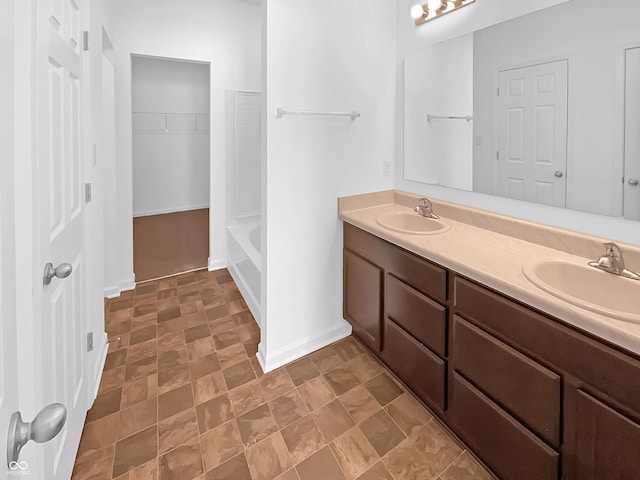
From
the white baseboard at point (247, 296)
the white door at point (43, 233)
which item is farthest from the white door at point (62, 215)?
the white baseboard at point (247, 296)

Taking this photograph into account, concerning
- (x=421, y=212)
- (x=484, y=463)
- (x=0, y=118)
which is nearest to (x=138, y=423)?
(x=484, y=463)

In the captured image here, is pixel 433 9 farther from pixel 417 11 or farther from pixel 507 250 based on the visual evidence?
pixel 507 250

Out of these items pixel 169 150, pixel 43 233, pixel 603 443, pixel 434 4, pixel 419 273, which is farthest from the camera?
pixel 169 150

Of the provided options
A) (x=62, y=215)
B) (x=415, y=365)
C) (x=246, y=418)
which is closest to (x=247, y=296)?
(x=246, y=418)

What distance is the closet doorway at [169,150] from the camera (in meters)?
5.02

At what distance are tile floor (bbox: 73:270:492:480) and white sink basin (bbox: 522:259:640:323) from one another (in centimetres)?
85

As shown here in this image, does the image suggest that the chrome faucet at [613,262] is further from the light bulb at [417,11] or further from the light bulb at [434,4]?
the light bulb at [417,11]

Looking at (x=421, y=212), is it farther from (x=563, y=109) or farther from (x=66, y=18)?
(x=66, y=18)

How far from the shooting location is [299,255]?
2.23m

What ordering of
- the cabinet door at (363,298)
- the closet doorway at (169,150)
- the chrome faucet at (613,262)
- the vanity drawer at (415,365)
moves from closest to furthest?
the chrome faucet at (613,262)
the vanity drawer at (415,365)
the cabinet door at (363,298)
the closet doorway at (169,150)

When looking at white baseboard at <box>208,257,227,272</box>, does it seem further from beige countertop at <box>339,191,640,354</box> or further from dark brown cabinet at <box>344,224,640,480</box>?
dark brown cabinet at <box>344,224,640,480</box>

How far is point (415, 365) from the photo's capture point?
1769 mm

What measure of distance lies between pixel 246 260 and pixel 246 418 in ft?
4.70

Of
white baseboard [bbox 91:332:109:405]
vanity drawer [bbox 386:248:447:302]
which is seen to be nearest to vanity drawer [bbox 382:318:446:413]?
vanity drawer [bbox 386:248:447:302]
